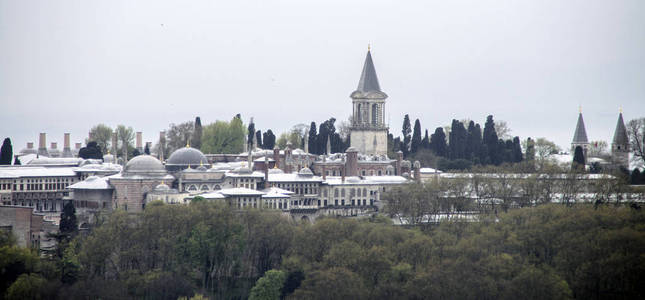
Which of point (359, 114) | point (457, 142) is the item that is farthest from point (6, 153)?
point (457, 142)

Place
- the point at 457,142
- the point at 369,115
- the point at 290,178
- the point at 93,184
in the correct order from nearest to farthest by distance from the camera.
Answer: the point at 93,184
the point at 290,178
the point at 369,115
the point at 457,142

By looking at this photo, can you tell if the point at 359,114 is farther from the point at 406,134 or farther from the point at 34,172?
the point at 34,172

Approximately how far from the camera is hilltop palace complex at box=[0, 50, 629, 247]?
5788 centimetres

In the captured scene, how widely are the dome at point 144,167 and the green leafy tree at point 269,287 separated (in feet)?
48.6

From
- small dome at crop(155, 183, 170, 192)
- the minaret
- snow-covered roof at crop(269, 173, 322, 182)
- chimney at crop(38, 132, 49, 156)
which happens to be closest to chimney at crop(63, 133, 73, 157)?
chimney at crop(38, 132, 49, 156)

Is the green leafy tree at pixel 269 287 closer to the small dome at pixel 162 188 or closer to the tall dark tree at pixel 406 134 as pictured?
the small dome at pixel 162 188

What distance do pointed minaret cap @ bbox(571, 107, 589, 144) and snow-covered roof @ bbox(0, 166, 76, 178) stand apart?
36.9 metres

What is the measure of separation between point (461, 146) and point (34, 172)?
1200 inches

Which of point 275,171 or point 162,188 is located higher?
point 275,171

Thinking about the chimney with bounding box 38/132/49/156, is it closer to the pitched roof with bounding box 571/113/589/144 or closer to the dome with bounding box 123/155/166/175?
the dome with bounding box 123/155/166/175

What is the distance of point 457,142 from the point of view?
79688mm

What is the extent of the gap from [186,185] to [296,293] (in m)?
16.7

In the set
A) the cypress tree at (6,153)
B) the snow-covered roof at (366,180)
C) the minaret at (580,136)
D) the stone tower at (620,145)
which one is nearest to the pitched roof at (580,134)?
the minaret at (580,136)

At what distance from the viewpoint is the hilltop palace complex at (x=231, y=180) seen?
190 ft
